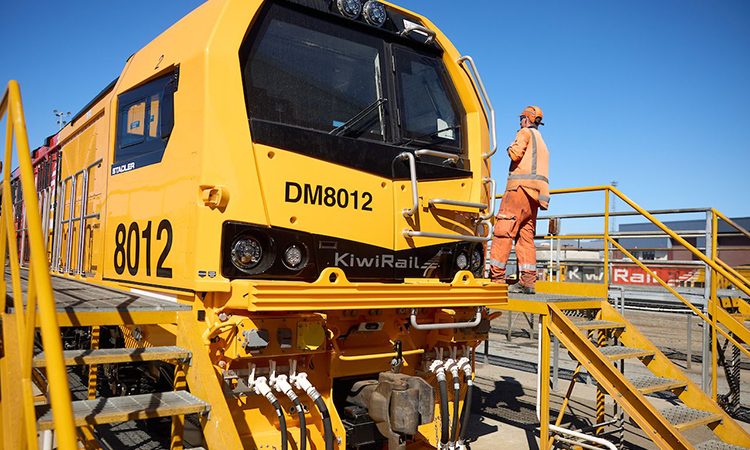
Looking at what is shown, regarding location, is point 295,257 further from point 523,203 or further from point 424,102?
point 523,203

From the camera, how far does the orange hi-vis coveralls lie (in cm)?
529

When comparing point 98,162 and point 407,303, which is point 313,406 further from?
Result: point 98,162

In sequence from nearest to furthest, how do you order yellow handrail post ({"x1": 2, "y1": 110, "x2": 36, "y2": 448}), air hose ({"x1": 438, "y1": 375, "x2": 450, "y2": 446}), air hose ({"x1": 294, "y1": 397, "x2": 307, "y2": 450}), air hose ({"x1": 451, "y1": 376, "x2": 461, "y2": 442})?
yellow handrail post ({"x1": 2, "y1": 110, "x2": 36, "y2": 448}) < air hose ({"x1": 294, "y1": 397, "x2": 307, "y2": 450}) < air hose ({"x1": 438, "y1": 375, "x2": 450, "y2": 446}) < air hose ({"x1": 451, "y1": 376, "x2": 461, "y2": 442})

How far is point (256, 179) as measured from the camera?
338cm

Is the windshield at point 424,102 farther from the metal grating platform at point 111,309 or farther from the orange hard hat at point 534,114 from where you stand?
the metal grating platform at point 111,309

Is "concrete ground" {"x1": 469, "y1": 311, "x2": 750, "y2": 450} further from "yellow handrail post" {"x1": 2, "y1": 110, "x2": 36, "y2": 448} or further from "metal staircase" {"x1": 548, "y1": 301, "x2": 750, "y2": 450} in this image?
"yellow handrail post" {"x1": 2, "y1": 110, "x2": 36, "y2": 448}

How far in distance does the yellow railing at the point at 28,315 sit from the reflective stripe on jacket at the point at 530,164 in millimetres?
4073

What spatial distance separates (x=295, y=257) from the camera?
Result: 3.57 metres

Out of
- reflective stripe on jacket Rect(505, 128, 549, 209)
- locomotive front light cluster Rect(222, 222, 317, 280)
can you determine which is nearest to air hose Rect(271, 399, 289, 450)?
locomotive front light cluster Rect(222, 222, 317, 280)

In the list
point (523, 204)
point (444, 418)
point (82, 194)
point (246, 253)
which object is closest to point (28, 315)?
point (246, 253)

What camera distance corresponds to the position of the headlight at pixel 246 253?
10.9ft

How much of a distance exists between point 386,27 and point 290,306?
237 cm

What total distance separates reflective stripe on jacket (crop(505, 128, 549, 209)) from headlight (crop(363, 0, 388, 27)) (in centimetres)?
191

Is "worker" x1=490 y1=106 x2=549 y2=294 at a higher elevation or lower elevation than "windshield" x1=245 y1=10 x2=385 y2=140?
lower
